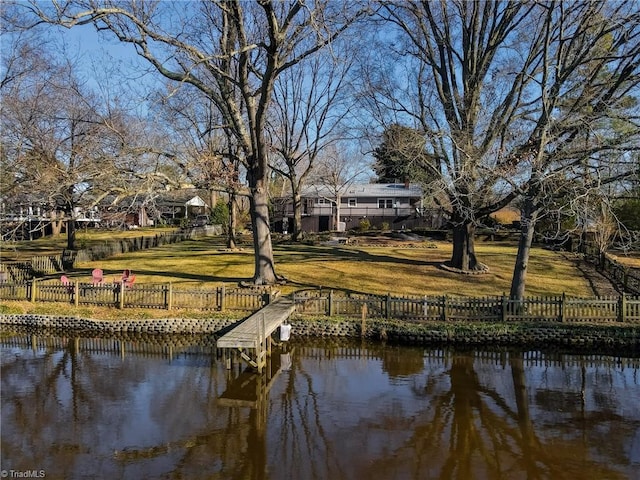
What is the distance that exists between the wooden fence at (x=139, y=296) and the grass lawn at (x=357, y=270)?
315 centimetres

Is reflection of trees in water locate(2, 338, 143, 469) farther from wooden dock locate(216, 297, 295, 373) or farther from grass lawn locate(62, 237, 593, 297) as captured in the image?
grass lawn locate(62, 237, 593, 297)

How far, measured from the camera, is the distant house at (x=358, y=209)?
56.9 metres

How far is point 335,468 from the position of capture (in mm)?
8336

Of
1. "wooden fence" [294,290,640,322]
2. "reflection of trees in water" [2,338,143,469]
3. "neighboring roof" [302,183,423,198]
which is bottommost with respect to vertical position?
"reflection of trees in water" [2,338,143,469]

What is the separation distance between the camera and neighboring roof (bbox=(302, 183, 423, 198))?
191 feet

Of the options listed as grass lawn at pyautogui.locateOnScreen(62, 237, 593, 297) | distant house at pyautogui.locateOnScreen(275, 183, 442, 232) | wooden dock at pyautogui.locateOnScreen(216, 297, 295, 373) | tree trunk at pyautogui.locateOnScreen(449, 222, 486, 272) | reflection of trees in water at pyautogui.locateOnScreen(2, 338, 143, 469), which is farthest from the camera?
distant house at pyautogui.locateOnScreen(275, 183, 442, 232)

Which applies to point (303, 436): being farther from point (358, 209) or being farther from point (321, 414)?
point (358, 209)

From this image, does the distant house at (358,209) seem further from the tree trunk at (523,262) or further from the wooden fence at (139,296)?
the wooden fence at (139,296)

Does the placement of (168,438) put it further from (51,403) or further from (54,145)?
(54,145)

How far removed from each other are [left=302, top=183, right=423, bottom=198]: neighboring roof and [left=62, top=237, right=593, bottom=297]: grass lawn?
76.8 ft

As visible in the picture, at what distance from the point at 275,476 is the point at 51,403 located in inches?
234

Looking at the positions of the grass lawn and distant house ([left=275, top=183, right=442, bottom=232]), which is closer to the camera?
the grass lawn

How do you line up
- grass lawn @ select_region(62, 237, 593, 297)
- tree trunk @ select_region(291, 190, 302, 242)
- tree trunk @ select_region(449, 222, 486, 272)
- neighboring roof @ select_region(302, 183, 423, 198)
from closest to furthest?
1. grass lawn @ select_region(62, 237, 593, 297)
2. tree trunk @ select_region(449, 222, 486, 272)
3. tree trunk @ select_region(291, 190, 302, 242)
4. neighboring roof @ select_region(302, 183, 423, 198)

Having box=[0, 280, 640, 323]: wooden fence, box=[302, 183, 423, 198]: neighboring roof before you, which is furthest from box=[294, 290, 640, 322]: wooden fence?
box=[302, 183, 423, 198]: neighboring roof
